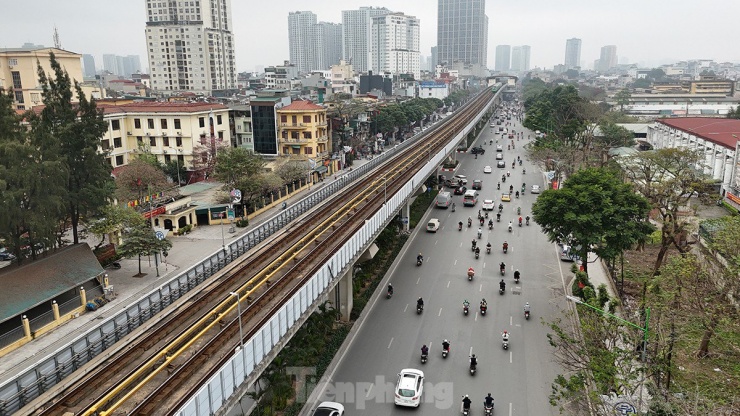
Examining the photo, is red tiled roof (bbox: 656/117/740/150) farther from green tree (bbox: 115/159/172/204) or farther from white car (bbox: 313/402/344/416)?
green tree (bbox: 115/159/172/204)

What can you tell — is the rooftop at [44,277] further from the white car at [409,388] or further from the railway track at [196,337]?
the white car at [409,388]

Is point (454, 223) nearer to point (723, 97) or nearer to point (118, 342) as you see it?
point (118, 342)

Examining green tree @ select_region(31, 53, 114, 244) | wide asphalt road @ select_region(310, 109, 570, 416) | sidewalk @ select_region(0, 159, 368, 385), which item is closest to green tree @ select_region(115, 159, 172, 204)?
sidewalk @ select_region(0, 159, 368, 385)

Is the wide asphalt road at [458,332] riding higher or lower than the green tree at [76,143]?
lower

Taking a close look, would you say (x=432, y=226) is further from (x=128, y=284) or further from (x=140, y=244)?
(x=128, y=284)

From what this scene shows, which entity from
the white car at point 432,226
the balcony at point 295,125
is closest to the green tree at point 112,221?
the white car at point 432,226

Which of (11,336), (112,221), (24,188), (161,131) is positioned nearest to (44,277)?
(11,336)

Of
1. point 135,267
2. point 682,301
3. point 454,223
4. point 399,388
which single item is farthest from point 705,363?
point 135,267
